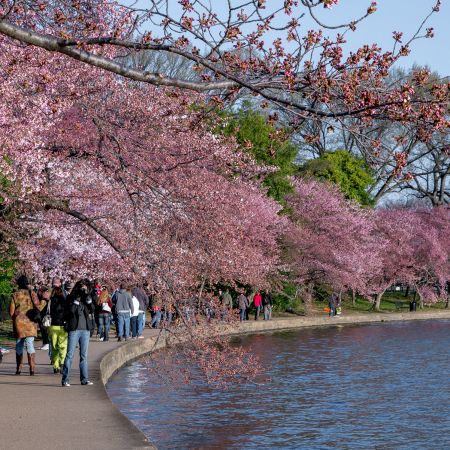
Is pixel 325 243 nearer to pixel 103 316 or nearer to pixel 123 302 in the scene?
pixel 103 316

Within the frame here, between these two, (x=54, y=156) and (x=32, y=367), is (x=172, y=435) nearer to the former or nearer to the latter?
(x=32, y=367)

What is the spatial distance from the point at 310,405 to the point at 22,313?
5725mm

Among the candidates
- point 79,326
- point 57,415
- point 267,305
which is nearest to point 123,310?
point 79,326

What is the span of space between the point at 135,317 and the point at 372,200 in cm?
4117

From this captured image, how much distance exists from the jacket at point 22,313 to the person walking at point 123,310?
9.15 m

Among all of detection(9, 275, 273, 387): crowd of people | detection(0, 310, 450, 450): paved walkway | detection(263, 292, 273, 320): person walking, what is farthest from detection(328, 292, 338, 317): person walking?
detection(0, 310, 450, 450): paved walkway

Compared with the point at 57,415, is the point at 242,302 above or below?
above

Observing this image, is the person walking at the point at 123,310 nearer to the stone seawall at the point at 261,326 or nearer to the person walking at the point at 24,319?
the stone seawall at the point at 261,326

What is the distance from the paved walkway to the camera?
11344 millimetres

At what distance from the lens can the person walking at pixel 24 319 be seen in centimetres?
1875

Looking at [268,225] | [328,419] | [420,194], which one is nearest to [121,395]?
[328,419]

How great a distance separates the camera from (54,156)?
20.4m

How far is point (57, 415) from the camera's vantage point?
13.4 meters

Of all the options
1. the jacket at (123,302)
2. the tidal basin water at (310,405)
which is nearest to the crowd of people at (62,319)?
the tidal basin water at (310,405)
